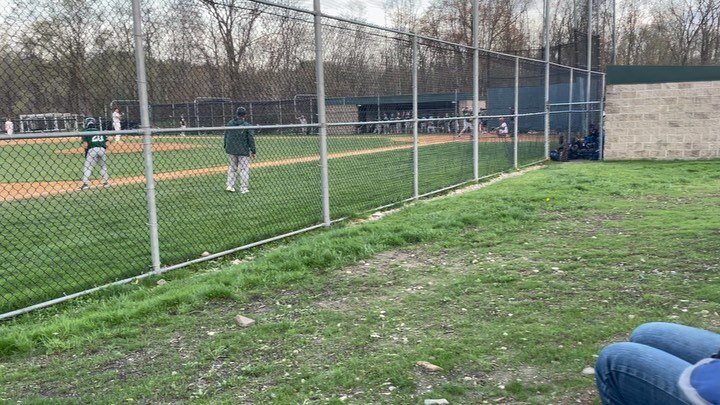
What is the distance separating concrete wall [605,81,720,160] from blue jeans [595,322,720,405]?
14256 mm

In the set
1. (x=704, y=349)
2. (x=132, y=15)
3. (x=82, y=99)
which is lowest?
(x=704, y=349)

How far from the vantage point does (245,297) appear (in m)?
4.96

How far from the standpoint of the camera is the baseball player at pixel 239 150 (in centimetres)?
726

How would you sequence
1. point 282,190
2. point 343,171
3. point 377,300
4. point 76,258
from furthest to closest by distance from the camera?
point 343,171, point 282,190, point 76,258, point 377,300

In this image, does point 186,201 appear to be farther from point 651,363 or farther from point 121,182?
point 651,363

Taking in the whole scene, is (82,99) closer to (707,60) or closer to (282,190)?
(282,190)

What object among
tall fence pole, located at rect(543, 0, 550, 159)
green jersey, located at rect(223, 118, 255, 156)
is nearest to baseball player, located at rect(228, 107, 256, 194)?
green jersey, located at rect(223, 118, 255, 156)

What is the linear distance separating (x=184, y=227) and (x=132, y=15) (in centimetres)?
341

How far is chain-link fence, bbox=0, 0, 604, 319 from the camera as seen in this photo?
5105mm

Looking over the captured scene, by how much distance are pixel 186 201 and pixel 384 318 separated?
692 cm

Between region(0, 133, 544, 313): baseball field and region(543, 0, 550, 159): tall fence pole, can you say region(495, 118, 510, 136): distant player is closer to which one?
region(0, 133, 544, 313): baseball field

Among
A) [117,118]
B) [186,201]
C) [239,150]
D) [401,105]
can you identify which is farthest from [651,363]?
[186,201]

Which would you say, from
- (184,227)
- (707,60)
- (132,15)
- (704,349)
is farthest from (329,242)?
(707,60)

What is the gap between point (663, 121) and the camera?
15023mm
